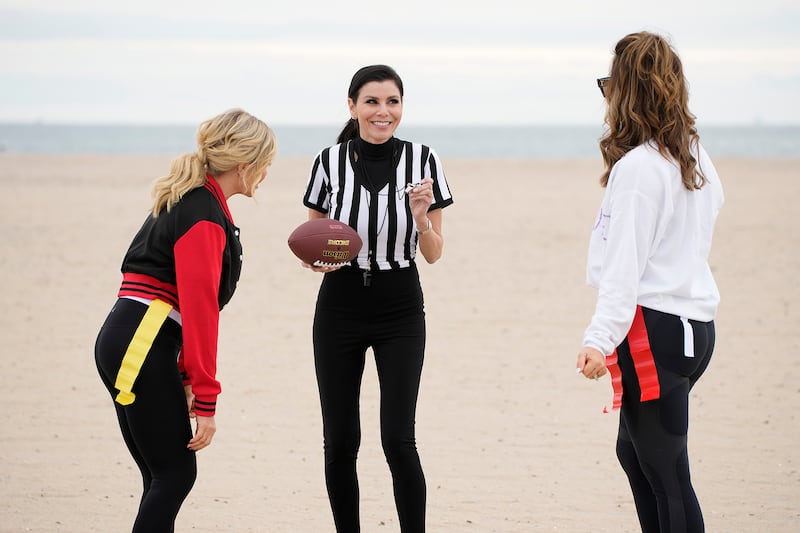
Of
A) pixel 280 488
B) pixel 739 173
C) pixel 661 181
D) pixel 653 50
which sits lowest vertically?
pixel 280 488

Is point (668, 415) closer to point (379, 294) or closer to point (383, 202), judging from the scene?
point (379, 294)

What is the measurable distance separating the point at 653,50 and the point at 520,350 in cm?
595

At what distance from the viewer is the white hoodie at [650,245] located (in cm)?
313

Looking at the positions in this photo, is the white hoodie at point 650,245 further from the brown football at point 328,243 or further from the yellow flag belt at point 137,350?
the yellow flag belt at point 137,350

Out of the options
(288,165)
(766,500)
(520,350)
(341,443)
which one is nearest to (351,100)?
(341,443)

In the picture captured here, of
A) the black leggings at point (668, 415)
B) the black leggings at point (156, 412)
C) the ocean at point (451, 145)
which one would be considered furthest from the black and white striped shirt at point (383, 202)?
the ocean at point (451, 145)

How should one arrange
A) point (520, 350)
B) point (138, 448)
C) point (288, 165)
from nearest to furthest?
1. point (138, 448)
2. point (520, 350)
3. point (288, 165)

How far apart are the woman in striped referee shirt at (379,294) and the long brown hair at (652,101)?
1048mm

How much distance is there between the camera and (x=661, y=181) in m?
3.15

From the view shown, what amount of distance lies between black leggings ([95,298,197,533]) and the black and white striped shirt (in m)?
1.03

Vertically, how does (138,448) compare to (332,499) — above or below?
above

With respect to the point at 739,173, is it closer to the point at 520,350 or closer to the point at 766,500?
the point at 520,350

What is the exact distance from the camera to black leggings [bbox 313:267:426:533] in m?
4.12

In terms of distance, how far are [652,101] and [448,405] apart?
173 inches
